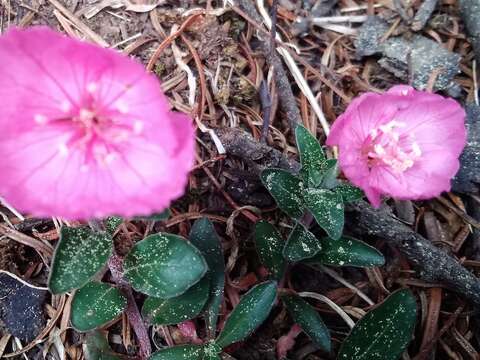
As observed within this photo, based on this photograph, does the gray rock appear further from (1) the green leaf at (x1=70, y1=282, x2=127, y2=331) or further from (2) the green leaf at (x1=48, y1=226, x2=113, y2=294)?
(2) the green leaf at (x1=48, y1=226, x2=113, y2=294)

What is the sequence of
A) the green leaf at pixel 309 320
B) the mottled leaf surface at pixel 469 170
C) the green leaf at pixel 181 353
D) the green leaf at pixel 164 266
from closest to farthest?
the green leaf at pixel 164 266 → the green leaf at pixel 181 353 → the green leaf at pixel 309 320 → the mottled leaf surface at pixel 469 170

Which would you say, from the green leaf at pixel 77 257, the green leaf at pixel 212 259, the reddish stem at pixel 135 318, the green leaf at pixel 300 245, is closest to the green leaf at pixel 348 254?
the green leaf at pixel 300 245

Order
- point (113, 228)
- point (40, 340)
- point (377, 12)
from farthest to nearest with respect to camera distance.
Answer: point (377, 12), point (40, 340), point (113, 228)

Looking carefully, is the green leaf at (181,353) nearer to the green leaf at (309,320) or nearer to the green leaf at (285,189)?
the green leaf at (309,320)

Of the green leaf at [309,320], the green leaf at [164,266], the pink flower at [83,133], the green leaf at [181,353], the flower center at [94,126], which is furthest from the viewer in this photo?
the green leaf at [309,320]

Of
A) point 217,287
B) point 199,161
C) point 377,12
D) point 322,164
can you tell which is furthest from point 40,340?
point 377,12

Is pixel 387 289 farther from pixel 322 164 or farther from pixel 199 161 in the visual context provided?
pixel 199 161
